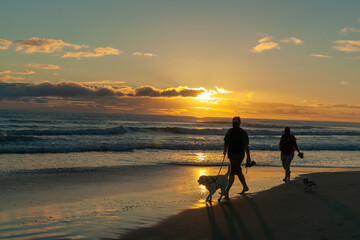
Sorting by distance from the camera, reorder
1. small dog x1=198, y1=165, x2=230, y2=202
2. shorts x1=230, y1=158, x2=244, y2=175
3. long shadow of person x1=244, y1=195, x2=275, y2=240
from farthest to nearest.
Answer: shorts x1=230, y1=158, x2=244, y2=175 < small dog x1=198, y1=165, x2=230, y2=202 < long shadow of person x1=244, y1=195, x2=275, y2=240

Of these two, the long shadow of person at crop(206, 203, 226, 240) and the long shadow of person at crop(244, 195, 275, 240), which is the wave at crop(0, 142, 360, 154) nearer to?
the long shadow of person at crop(244, 195, 275, 240)

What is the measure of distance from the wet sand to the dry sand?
0.02 metres

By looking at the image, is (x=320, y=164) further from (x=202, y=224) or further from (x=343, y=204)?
(x=202, y=224)

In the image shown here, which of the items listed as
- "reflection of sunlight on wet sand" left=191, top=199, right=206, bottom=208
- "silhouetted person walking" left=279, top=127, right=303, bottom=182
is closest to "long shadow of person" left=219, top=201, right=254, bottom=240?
"reflection of sunlight on wet sand" left=191, top=199, right=206, bottom=208

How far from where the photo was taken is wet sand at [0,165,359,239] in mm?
5352

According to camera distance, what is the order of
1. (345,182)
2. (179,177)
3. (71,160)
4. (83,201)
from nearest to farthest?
1. (83,201)
2. (345,182)
3. (179,177)
4. (71,160)

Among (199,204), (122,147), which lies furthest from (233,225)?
(122,147)

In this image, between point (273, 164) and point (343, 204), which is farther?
point (273, 164)

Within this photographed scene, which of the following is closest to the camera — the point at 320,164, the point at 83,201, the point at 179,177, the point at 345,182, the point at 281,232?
the point at 281,232

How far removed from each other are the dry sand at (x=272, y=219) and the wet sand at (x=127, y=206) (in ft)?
0.05

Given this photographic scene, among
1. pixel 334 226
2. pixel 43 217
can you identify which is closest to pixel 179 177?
pixel 43 217

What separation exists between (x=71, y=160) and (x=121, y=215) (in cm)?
988

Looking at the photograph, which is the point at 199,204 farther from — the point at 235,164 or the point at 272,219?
the point at 272,219

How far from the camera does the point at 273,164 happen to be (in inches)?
639
